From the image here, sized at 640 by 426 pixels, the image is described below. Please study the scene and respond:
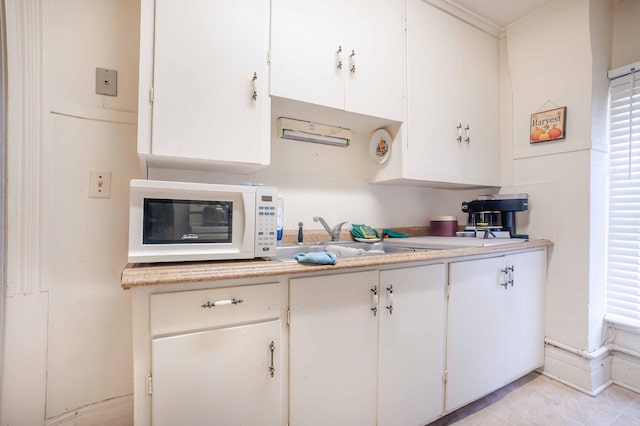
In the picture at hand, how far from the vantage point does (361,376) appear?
3.90ft

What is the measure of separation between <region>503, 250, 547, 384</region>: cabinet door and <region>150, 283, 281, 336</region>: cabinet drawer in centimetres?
151

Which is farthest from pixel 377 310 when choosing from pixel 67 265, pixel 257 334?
pixel 67 265

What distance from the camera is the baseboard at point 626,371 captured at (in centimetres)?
186

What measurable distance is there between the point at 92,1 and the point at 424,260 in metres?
1.92

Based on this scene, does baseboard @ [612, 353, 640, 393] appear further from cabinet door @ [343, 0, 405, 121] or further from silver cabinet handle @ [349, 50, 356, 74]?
silver cabinet handle @ [349, 50, 356, 74]

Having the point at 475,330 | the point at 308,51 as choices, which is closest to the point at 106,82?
the point at 308,51

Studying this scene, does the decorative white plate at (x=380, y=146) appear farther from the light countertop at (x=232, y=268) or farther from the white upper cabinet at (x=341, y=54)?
the light countertop at (x=232, y=268)

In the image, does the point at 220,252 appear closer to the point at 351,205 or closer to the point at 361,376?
the point at 361,376

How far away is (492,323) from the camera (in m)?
1.65

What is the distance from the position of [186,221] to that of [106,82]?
32.2 inches

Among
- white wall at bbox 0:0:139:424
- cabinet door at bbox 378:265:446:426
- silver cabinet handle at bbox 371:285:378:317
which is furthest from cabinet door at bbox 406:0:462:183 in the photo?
white wall at bbox 0:0:139:424

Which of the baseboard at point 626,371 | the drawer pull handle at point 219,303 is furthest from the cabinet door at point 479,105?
the drawer pull handle at point 219,303

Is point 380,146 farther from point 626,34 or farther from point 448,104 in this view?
point 626,34

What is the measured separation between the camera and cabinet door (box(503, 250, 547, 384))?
5.80 ft
